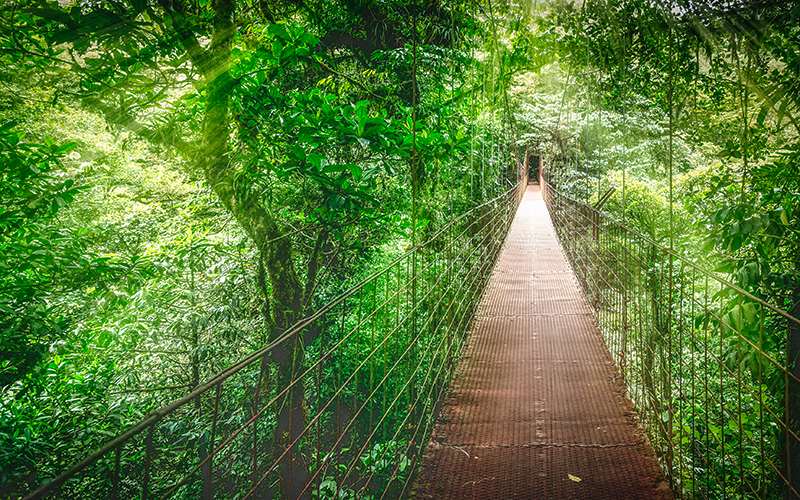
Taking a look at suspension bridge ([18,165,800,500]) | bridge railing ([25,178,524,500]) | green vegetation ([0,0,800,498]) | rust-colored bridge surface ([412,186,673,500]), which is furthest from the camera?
bridge railing ([25,178,524,500])

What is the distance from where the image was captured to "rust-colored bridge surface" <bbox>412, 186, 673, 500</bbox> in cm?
150

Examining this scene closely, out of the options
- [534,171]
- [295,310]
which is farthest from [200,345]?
[534,171]

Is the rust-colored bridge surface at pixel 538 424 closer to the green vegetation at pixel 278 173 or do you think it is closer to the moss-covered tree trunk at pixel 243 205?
the green vegetation at pixel 278 173

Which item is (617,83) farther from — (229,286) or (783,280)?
(229,286)

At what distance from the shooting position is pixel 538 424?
6.09 ft

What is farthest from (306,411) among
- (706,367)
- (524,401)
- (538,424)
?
(706,367)

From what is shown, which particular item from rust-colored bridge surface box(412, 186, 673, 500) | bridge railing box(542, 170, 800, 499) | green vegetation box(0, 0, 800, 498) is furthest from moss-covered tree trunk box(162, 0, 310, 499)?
bridge railing box(542, 170, 800, 499)

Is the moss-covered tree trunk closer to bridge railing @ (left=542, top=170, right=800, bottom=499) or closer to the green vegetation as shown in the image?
the green vegetation

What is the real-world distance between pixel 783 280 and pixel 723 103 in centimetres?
216

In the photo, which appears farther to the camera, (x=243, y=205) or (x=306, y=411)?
(x=306, y=411)

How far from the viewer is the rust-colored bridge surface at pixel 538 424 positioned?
1.50 metres

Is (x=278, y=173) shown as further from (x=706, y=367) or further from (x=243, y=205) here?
(x=706, y=367)

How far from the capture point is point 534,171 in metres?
31.8

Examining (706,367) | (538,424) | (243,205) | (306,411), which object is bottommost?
(306,411)
